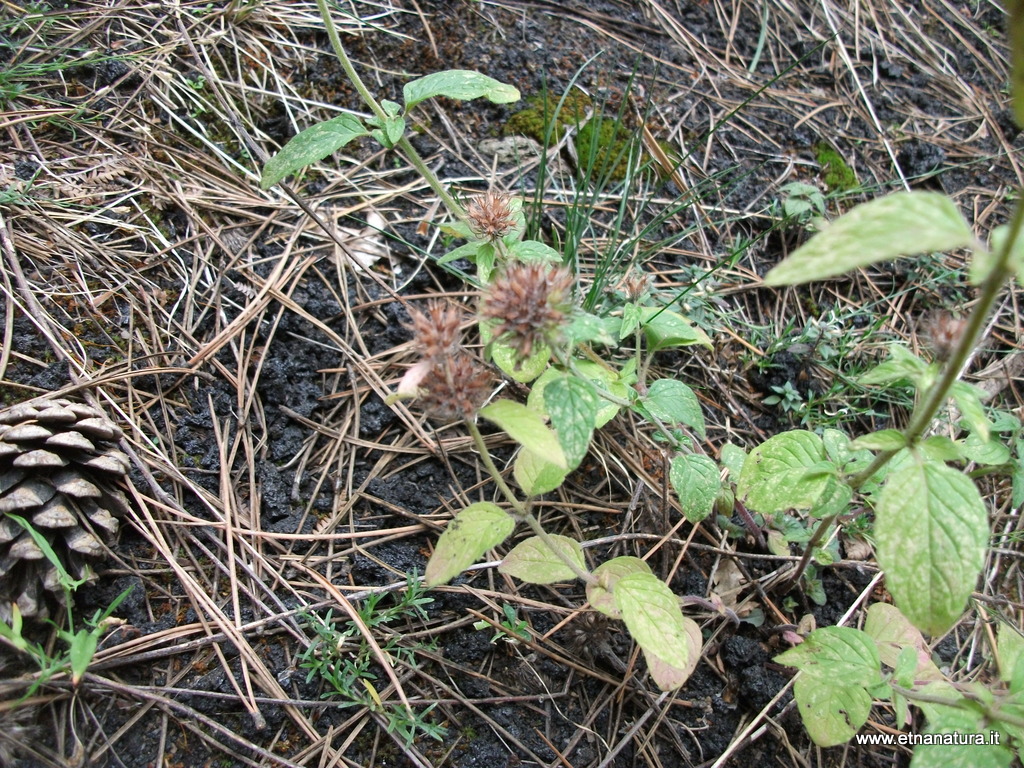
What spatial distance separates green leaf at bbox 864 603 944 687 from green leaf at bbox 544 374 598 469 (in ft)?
3.25

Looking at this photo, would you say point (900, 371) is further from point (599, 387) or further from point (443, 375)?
point (443, 375)

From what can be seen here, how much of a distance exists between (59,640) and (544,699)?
1173 mm

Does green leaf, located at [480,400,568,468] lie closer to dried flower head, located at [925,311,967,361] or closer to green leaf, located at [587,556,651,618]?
green leaf, located at [587,556,651,618]

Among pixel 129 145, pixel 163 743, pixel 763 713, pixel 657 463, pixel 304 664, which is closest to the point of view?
pixel 163 743

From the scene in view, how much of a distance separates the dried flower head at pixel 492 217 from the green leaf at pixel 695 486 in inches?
30.7

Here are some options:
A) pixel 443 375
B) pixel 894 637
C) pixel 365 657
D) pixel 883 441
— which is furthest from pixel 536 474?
pixel 894 637

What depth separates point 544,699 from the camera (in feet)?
5.48

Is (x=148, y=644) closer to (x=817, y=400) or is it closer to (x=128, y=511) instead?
(x=128, y=511)

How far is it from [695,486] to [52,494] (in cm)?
159

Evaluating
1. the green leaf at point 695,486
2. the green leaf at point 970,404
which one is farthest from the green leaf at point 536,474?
the green leaf at point 970,404

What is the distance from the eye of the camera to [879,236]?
0.92 meters

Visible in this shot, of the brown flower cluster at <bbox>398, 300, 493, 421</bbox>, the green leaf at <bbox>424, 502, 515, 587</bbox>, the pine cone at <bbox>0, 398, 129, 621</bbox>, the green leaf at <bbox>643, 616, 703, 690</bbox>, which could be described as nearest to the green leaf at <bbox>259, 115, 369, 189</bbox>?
the brown flower cluster at <bbox>398, 300, 493, 421</bbox>

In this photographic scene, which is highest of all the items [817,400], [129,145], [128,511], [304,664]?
[129,145]

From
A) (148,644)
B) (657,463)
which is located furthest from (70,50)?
(657,463)
